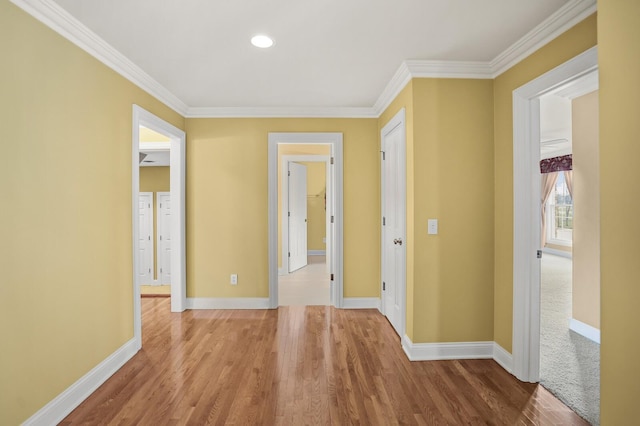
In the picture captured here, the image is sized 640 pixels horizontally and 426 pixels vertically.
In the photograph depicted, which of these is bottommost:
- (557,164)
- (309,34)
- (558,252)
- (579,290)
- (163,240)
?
(558,252)

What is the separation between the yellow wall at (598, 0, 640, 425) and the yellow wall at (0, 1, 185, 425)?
271 cm

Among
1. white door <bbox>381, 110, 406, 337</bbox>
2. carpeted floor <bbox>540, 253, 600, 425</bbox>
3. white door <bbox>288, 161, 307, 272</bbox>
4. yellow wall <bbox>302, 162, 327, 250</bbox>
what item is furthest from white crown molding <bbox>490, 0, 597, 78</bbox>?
yellow wall <bbox>302, 162, 327, 250</bbox>

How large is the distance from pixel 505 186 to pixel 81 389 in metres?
3.41

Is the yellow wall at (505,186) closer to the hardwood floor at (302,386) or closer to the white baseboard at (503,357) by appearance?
the white baseboard at (503,357)

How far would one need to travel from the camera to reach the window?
8.27 m

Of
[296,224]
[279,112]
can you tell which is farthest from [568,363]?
[296,224]

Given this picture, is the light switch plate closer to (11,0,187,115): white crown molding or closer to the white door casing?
(11,0,187,115): white crown molding

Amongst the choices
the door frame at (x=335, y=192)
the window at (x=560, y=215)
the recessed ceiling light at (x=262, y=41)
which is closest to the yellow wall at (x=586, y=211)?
the door frame at (x=335, y=192)

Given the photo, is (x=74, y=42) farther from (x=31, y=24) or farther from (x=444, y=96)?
(x=444, y=96)

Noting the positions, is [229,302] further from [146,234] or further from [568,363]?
[568,363]

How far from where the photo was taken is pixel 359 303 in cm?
412

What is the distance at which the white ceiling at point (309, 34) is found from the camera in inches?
77.9

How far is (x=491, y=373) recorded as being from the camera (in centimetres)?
256

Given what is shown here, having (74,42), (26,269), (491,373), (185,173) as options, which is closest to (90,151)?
(74,42)
